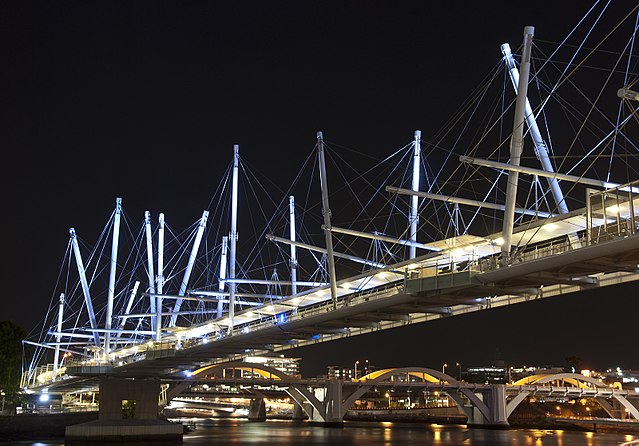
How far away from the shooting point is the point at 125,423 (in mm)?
67062

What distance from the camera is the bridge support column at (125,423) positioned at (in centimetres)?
6550

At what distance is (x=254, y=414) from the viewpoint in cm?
16938

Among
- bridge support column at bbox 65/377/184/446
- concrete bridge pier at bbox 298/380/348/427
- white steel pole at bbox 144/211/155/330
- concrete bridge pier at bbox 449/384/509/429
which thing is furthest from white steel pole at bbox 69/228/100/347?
concrete bridge pier at bbox 449/384/509/429

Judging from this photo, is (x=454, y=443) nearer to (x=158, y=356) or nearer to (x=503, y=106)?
(x=158, y=356)

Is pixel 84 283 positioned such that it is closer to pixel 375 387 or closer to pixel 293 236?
pixel 293 236

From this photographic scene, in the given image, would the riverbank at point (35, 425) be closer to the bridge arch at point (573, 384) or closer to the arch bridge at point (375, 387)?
the arch bridge at point (375, 387)

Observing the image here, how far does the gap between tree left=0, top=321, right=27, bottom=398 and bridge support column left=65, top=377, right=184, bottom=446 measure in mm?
20764

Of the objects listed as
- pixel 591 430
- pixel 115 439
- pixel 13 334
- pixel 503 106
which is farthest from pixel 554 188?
pixel 591 430

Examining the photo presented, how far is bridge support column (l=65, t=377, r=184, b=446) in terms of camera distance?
6550 cm

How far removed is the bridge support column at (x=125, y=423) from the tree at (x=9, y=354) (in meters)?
20.8

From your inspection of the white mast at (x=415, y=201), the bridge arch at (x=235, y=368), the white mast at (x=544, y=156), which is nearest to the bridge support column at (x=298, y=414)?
the bridge arch at (x=235, y=368)

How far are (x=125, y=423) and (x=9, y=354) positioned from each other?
1144 inches

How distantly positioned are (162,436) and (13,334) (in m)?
31.4

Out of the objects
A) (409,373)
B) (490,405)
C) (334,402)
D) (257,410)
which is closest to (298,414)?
(257,410)
